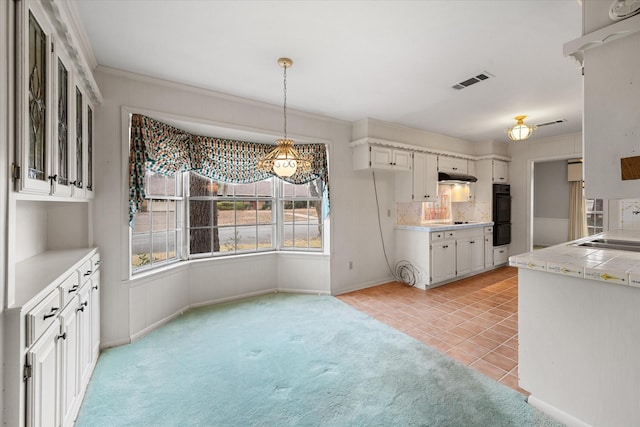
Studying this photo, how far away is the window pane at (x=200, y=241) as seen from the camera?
12.3ft

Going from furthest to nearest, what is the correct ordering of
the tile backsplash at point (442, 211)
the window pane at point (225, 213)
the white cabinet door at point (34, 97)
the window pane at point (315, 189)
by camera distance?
the tile backsplash at point (442, 211), the window pane at point (315, 189), the window pane at point (225, 213), the white cabinet door at point (34, 97)

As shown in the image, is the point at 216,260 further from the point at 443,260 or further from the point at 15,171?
the point at 443,260

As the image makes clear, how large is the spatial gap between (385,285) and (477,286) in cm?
143

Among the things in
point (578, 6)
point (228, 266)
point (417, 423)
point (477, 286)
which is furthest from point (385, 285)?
point (578, 6)

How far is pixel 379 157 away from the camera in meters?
4.32

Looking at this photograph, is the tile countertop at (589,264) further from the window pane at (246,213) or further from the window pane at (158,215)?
the window pane at (158,215)

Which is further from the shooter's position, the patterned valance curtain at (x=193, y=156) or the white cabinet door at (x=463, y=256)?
the white cabinet door at (x=463, y=256)

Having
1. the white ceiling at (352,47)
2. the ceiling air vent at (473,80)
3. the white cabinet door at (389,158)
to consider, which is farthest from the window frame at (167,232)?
the ceiling air vent at (473,80)

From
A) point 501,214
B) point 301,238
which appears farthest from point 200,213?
point 501,214

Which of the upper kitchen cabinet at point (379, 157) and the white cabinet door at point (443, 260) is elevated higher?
the upper kitchen cabinet at point (379, 157)

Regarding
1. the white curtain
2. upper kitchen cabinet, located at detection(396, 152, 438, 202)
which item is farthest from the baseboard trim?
the white curtain

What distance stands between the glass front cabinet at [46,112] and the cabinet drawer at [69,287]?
1.57ft

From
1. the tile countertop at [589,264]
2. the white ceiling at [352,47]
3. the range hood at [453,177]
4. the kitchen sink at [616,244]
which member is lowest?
the tile countertop at [589,264]

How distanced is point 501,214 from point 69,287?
6.41 m
